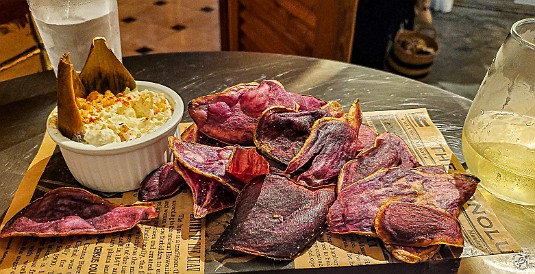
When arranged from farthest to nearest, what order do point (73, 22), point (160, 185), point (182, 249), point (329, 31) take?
point (329, 31) → point (73, 22) → point (160, 185) → point (182, 249)

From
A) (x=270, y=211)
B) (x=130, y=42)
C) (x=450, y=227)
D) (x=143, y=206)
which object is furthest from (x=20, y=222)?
(x=130, y=42)

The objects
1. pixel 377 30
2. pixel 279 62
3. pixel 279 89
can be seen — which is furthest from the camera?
pixel 377 30

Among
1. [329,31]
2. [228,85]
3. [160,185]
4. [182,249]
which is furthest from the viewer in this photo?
[329,31]

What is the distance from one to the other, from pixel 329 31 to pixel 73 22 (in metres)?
0.82

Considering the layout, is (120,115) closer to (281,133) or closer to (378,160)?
(281,133)

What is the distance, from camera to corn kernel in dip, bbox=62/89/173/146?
0.70 m

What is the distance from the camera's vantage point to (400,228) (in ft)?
2.06

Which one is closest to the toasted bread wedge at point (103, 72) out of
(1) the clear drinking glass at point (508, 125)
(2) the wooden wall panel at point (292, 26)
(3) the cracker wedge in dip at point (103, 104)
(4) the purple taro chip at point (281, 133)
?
(3) the cracker wedge in dip at point (103, 104)

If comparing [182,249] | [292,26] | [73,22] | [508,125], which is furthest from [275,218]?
[292,26]

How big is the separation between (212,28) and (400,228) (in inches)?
90.9

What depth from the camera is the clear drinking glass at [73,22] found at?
91 centimetres

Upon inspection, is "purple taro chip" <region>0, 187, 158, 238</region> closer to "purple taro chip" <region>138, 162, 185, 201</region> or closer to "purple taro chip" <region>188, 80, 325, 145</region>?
"purple taro chip" <region>138, 162, 185, 201</region>

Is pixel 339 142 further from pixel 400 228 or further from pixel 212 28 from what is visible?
pixel 212 28

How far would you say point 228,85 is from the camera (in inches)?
40.7
